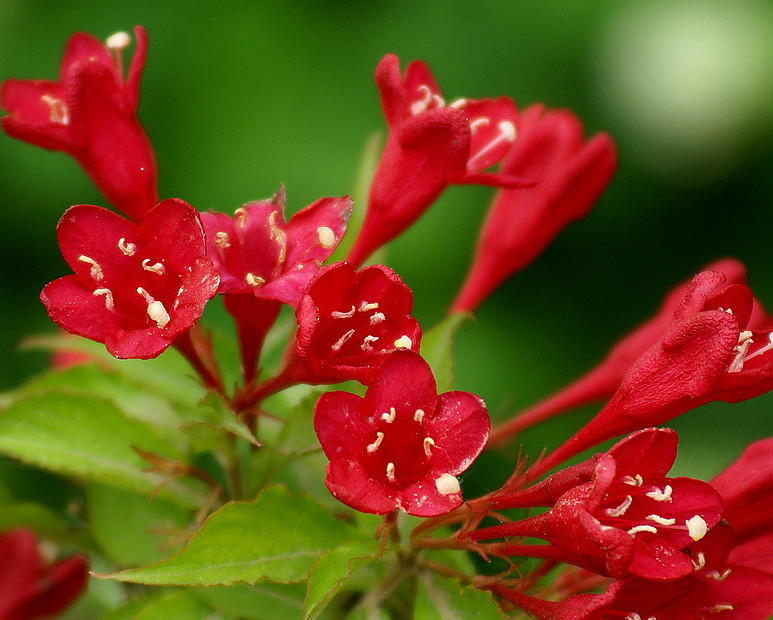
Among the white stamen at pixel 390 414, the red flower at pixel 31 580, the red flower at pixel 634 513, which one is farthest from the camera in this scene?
the red flower at pixel 31 580

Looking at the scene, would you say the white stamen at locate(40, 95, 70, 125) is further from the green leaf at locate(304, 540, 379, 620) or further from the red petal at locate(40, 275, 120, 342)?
the green leaf at locate(304, 540, 379, 620)

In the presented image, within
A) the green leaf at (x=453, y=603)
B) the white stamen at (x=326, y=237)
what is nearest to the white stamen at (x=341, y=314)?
the white stamen at (x=326, y=237)

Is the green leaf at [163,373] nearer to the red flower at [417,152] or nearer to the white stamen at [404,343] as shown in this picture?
the red flower at [417,152]

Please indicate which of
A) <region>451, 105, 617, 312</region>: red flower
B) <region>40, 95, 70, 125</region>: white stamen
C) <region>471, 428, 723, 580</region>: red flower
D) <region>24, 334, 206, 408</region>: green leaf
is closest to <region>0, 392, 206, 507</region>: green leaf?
<region>24, 334, 206, 408</region>: green leaf

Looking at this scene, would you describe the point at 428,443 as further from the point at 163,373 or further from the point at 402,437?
the point at 163,373

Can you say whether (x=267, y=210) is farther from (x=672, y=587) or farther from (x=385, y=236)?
(x=672, y=587)
